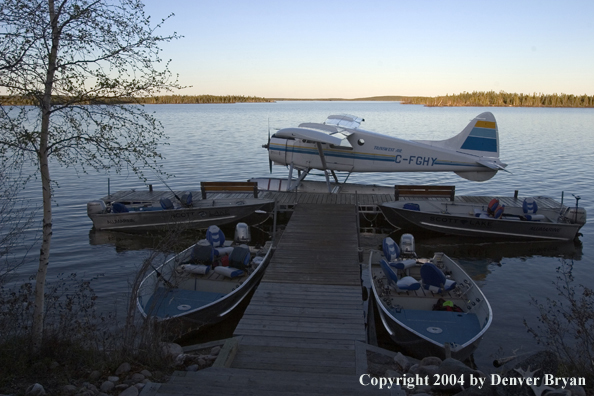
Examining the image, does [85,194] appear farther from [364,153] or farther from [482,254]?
[482,254]

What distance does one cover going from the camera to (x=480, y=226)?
1541 cm

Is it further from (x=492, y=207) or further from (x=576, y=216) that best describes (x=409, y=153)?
(x=576, y=216)

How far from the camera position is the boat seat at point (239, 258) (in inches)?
414

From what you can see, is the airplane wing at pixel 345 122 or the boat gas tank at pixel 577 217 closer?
the boat gas tank at pixel 577 217

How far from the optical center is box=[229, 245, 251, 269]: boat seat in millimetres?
10523

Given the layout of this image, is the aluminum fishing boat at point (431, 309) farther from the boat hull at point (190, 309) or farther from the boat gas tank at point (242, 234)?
the boat gas tank at point (242, 234)

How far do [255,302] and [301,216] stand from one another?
6.03 metres

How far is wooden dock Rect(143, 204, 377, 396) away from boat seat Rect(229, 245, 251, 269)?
578 millimetres

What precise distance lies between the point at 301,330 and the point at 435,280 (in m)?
3.40

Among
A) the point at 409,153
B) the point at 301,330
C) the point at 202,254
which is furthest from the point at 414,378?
the point at 409,153

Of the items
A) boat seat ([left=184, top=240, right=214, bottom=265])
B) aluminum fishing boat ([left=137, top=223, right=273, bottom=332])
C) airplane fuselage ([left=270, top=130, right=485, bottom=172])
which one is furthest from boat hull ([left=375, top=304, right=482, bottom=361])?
airplane fuselage ([left=270, top=130, right=485, bottom=172])

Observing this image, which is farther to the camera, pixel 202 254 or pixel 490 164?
pixel 490 164

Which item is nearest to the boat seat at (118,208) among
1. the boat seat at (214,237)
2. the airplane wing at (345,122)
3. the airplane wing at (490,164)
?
the boat seat at (214,237)

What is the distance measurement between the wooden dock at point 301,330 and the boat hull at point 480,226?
3500 millimetres
